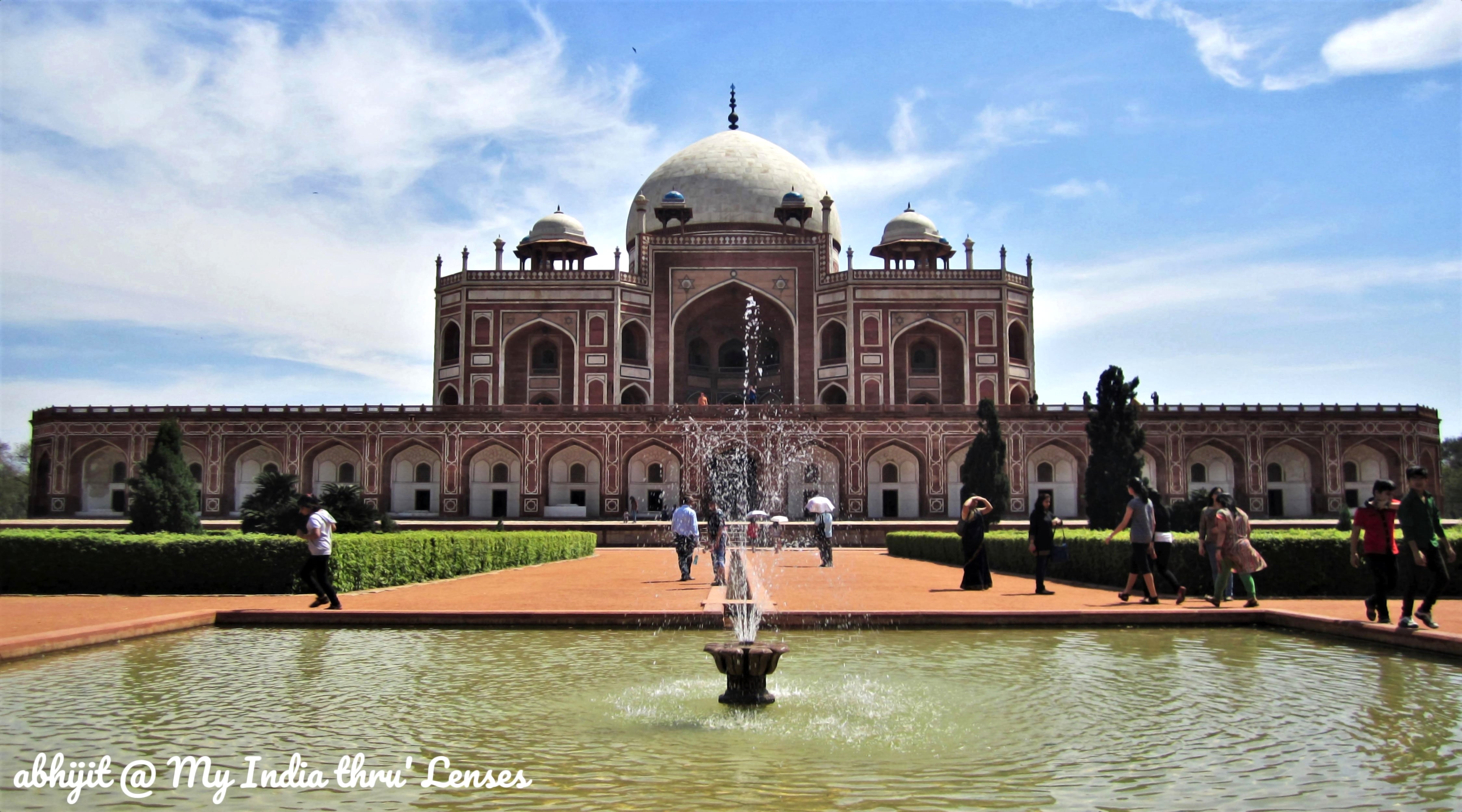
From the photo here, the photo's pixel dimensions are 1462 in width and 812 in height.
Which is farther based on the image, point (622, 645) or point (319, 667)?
point (622, 645)

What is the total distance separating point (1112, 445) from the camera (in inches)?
892

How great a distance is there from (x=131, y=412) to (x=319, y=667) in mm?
29726

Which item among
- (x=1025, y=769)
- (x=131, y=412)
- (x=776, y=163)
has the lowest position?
(x=1025, y=769)

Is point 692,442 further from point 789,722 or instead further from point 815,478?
point 789,722

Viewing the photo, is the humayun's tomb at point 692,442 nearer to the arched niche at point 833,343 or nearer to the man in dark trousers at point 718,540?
the arched niche at point 833,343

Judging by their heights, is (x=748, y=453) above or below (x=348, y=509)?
above

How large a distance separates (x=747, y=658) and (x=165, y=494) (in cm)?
1753

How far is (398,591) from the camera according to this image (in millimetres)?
10781

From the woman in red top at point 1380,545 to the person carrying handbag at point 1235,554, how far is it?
1.26 metres

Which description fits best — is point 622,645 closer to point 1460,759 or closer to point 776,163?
point 1460,759

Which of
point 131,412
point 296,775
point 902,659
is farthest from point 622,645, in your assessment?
point 131,412

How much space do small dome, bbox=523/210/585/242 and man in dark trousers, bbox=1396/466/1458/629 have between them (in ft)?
108

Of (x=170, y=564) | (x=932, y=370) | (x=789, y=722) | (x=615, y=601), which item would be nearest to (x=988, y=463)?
(x=932, y=370)

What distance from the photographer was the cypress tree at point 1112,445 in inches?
848
